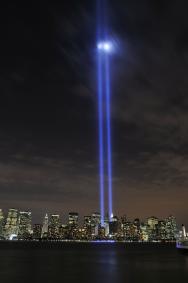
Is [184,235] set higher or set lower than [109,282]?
higher

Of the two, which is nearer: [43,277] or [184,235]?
[43,277]

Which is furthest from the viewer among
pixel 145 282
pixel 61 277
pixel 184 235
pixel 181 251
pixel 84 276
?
pixel 184 235

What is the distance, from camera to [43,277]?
62.5m

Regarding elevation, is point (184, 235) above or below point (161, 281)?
above

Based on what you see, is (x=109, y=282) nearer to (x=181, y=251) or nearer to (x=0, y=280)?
(x=0, y=280)

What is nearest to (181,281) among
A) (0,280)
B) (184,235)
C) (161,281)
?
(161,281)

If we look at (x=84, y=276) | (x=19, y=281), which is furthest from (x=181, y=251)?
(x=19, y=281)

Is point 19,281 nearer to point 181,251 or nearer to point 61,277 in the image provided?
point 61,277

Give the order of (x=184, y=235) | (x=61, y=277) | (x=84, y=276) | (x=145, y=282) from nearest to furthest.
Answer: (x=145, y=282) < (x=61, y=277) < (x=84, y=276) < (x=184, y=235)

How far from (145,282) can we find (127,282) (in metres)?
2.66

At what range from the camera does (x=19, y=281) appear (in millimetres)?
57656

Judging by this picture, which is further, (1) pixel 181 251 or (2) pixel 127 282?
(1) pixel 181 251

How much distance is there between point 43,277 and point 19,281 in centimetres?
571

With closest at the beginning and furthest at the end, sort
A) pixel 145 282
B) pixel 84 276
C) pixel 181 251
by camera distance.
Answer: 1. pixel 145 282
2. pixel 84 276
3. pixel 181 251
